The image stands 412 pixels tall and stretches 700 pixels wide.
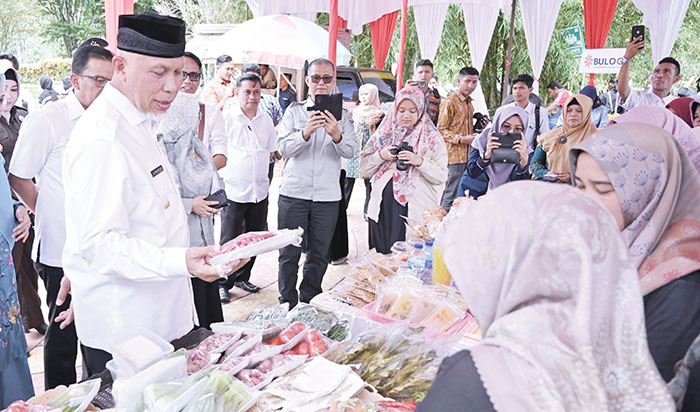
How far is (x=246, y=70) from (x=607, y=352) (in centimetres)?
→ 470

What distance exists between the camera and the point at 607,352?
2.81 feet

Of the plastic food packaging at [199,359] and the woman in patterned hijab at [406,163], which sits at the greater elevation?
the woman in patterned hijab at [406,163]

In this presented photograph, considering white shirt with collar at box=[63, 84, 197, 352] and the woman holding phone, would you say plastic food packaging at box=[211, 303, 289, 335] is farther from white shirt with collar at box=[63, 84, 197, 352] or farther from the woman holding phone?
the woman holding phone

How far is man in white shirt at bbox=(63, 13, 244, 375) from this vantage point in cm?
159

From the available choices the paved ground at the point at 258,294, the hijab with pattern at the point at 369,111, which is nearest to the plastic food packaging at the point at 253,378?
the paved ground at the point at 258,294

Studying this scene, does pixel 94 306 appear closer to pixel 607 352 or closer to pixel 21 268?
pixel 607 352

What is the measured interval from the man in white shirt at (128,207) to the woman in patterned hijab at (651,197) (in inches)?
46.0

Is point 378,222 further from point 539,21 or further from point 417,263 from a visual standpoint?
point 539,21

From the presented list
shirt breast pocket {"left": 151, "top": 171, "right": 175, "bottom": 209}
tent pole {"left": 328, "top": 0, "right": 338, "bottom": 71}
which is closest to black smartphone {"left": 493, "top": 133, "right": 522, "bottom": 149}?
tent pole {"left": 328, "top": 0, "right": 338, "bottom": 71}

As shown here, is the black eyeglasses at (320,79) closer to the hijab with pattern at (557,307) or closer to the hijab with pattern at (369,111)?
the hijab with pattern at (369,111)

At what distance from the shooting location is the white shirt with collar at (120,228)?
159cm

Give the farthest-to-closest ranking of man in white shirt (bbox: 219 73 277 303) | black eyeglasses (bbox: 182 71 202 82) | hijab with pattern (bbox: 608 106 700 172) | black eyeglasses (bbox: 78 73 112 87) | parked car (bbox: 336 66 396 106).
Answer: parked car (bbox: 336 66 396 106), man in white shirt (bbox: 219 73 277 303), black eyeglasses (bbox: 182 71 202 82), black eyeglasses (bbox: 78 73 112 87), hijab with pattern (bbox: 608 106 700 172)

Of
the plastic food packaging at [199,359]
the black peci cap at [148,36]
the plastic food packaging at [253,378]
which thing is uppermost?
the black peci cap at [148,36]

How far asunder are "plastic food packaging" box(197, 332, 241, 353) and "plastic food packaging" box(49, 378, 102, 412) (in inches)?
13.3
